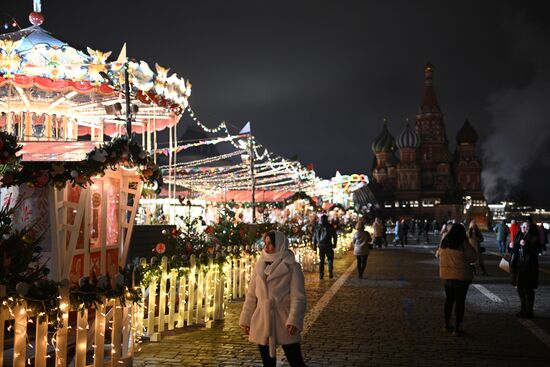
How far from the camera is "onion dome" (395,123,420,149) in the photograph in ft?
298

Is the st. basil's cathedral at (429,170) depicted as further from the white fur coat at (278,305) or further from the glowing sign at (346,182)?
the white fur coat at (278,305)

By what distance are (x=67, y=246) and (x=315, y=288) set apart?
5.76 meters

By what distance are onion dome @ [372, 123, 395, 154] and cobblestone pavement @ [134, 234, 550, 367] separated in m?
87.2

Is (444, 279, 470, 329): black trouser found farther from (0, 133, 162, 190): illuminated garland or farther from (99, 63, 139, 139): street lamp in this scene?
(99, 63, 139, 139): street lamp

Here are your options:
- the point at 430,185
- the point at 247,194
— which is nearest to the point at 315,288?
the point at 247,194

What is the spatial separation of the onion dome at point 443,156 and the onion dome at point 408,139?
3.41 metres

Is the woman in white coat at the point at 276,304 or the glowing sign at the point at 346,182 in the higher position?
the glowing sign at the point at 346,182

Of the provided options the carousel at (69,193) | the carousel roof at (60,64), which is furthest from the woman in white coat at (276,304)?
the carousel roof at (60,64)

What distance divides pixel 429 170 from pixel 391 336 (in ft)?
291

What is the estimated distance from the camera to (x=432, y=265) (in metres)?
18.0

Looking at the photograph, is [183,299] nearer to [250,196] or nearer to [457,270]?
[457,270]

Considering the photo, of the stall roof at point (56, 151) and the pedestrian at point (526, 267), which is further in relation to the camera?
the pedestrian at point (526, 267)

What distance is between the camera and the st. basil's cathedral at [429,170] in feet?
295

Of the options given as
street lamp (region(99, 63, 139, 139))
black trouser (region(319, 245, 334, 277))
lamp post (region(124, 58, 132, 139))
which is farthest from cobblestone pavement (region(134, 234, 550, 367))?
street lamp (region(99, 63, 139, 139))
